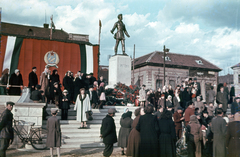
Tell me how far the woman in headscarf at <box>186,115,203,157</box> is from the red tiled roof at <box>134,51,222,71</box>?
2901 centimetres

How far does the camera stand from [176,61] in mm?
38250

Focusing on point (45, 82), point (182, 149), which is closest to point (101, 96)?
point (45, 82)

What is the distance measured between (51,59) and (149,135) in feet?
44.5

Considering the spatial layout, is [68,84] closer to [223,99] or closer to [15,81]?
[15,81]

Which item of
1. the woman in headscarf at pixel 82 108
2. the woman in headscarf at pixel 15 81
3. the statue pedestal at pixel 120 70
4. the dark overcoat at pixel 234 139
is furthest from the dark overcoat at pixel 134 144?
the statue pedestal at pixel 120 70

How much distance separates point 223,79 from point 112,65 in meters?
37.5

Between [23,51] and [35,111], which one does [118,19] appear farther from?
[35,111]

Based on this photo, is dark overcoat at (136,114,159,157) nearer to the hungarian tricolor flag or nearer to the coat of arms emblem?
the hungarian tricolor flag

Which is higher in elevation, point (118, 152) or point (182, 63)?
point (182, 63)

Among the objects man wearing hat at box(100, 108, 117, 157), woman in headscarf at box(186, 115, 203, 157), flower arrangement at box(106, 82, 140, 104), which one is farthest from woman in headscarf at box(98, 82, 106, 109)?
woman in headscarf at box(186, 115, 203, 157)

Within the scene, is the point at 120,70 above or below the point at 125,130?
above

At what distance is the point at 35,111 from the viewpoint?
9047mm

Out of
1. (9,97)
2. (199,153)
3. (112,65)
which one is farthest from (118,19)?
(199,153)

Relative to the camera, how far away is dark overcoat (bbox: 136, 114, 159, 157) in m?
5.73
